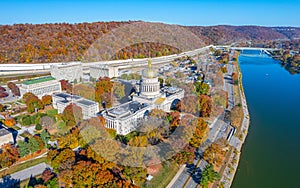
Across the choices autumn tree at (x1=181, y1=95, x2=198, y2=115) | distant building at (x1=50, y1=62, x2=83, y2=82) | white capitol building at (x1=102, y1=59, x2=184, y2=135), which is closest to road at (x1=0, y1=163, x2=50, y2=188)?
white capitol building at (x1=102, y1=59, x2=184, y2=135)

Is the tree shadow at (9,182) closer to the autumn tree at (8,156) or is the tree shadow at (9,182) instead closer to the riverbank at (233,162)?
the autumn tree at (8,156)

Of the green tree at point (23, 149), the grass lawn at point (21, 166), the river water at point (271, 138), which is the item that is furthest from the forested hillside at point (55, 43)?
the grass lawn at point (21, 166)

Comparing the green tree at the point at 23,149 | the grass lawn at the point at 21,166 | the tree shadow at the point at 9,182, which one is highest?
the green tree at the point at 23,149

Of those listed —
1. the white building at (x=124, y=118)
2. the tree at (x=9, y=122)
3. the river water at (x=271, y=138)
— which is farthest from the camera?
the tree at (x=9, y=122)

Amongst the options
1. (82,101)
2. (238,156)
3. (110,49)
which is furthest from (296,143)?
(110,49)

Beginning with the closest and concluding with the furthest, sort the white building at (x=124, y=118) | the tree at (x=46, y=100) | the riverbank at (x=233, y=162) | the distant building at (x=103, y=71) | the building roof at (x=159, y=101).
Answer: the riverbank at (x=233, y=162) → the white building at (x=124, y=118) → the building roof at (x=159, y=101) → the tree at (x=46, y=100) → the distant building at (x=103, y=71)

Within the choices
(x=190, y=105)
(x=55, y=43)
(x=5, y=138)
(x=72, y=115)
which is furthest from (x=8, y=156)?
(x=55, y=43)

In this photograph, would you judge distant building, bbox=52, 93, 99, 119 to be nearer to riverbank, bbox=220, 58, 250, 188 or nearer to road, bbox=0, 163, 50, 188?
road, bbox=0, 163, 50, 188
